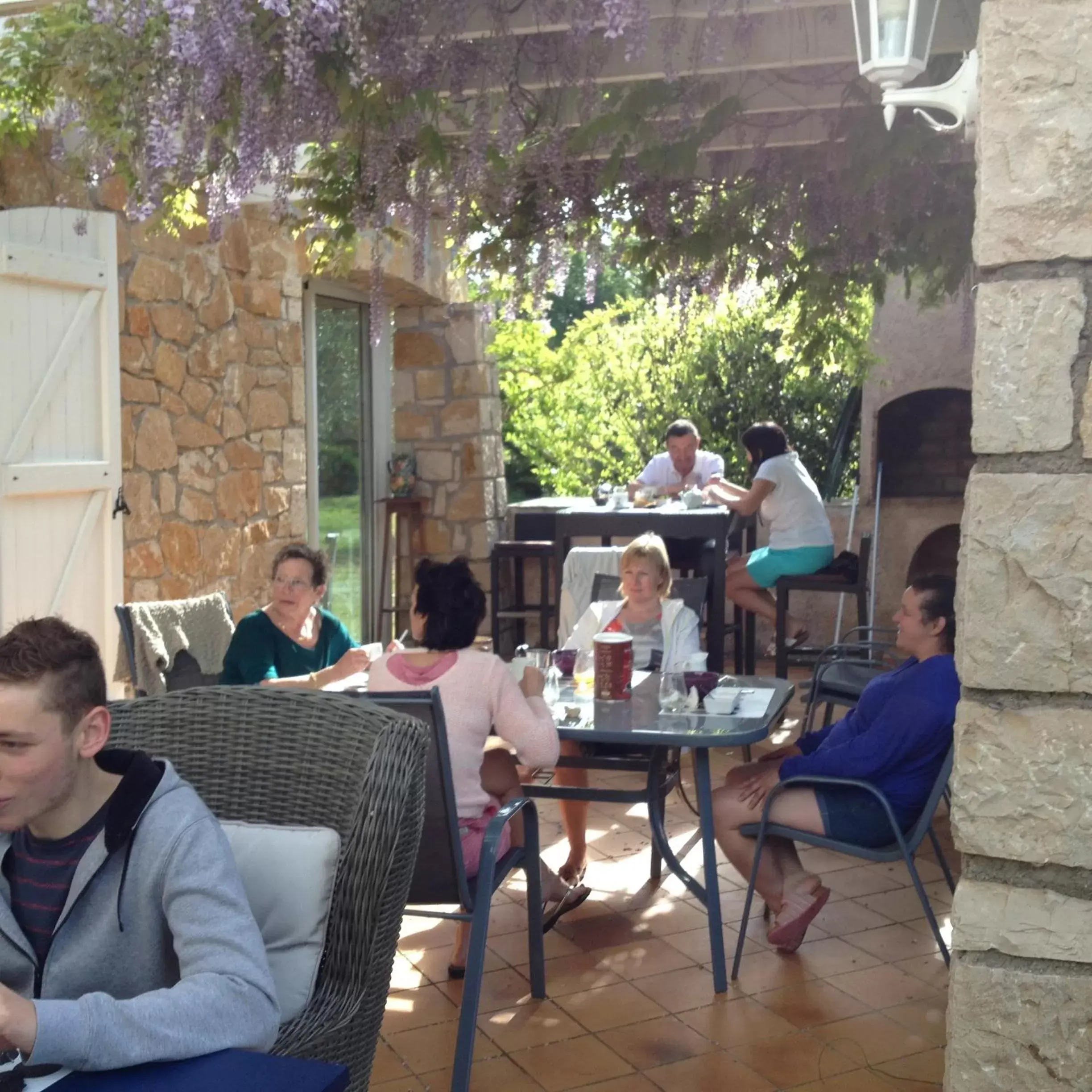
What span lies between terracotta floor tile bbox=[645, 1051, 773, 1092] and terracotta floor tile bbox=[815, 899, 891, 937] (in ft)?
2.76

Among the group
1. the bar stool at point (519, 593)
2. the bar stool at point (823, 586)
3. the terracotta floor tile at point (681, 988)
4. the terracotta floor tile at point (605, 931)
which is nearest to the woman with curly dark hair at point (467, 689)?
the terracotta floor tile at point (605, 931)

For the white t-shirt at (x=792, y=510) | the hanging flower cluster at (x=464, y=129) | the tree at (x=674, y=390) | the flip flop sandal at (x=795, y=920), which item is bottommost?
the flip flop sandal at (x=795, y=920)

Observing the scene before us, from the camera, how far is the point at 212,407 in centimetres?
601

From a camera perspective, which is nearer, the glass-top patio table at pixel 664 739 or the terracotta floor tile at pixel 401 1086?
the terracotta floor tile at pixel 401 1086

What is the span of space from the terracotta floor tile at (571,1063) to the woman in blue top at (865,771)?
712 millimetres

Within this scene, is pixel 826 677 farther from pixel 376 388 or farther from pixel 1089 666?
pixel 376 388

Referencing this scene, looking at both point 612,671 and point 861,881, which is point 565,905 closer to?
point 612,671

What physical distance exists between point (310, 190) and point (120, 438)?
118 cm

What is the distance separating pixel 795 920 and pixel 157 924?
216cm

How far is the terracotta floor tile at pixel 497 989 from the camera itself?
319 cm

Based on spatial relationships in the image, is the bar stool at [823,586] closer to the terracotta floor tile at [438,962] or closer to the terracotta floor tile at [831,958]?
the terracotta floor tile at [831,958]

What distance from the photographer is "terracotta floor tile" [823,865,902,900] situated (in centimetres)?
397

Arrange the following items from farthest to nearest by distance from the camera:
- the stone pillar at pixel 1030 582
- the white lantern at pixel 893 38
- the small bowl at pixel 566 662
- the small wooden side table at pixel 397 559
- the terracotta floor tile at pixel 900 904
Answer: the small wooden side table at pixel 397 559 → the small bowl at pixel 566 662 → the terracotta floor tile at pixel 900 904 → the white lantern at pixel 893 38 → the stone pillar at pixel 1030 582

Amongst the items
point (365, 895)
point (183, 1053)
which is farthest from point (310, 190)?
point (183, 1053)
